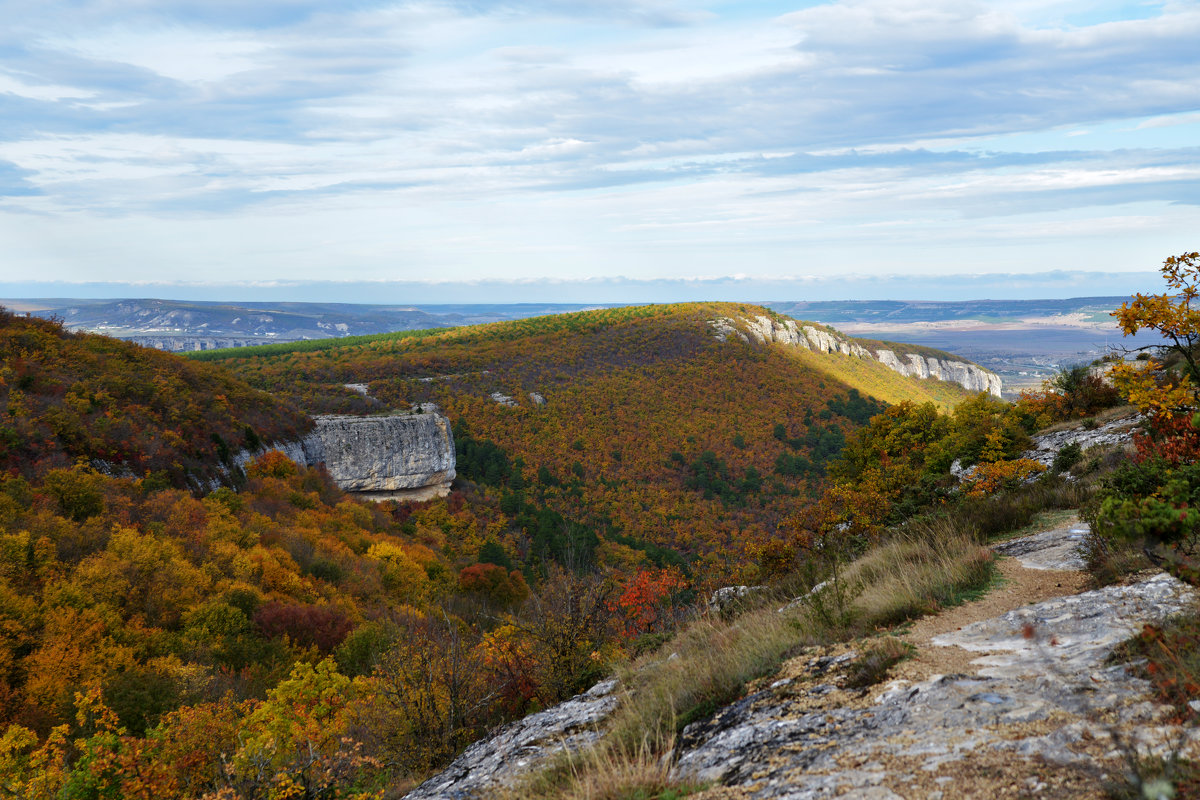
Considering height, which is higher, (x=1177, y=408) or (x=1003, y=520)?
(x=1177, y=408)

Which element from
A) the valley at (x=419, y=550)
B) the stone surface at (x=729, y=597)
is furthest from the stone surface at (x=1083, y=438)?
the stone surface at (x=729, y=597)

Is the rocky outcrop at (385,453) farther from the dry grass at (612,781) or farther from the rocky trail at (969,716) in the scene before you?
the rocky trail at (969,716)

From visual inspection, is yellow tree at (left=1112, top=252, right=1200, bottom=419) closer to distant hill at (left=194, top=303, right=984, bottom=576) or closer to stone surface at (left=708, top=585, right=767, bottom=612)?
stone surface at (left=708, top=585, right=767, bottom=612)

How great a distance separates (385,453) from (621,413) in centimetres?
3084

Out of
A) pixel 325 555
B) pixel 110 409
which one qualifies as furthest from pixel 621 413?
pixel 110 409

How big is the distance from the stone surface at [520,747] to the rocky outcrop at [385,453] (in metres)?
45.3

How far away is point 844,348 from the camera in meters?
120

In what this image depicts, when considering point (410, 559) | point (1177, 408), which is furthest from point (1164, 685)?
point (410, 559)

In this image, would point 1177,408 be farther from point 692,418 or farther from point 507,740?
point 692,418

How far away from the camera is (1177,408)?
21.0 ft

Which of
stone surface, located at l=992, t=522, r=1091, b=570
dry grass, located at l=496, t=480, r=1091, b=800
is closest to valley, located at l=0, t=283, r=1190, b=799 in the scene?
dry grass, located at l=496, t=480, r=1091, b=800

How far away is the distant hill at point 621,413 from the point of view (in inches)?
2366

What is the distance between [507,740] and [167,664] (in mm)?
16136

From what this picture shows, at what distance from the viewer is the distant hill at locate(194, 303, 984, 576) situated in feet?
197
